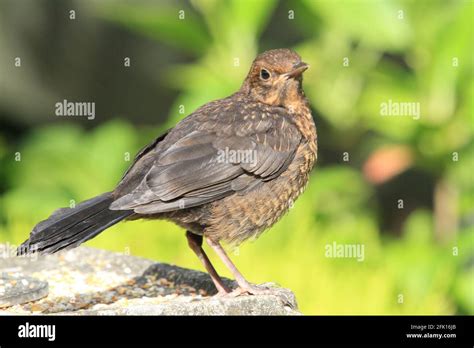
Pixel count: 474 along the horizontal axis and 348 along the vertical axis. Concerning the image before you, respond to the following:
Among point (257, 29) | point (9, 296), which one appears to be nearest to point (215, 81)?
point (257, 29)

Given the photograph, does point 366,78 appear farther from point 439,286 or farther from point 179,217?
point 179,217

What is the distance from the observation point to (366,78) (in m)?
8.18

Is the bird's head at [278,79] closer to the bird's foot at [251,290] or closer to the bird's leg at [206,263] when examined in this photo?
the bird's leg at [206,263]

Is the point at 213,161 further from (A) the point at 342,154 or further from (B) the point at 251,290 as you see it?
(A) the point at 342,154

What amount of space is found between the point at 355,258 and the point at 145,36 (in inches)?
143

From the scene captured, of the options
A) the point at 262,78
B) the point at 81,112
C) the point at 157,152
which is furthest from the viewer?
the point at 81,112

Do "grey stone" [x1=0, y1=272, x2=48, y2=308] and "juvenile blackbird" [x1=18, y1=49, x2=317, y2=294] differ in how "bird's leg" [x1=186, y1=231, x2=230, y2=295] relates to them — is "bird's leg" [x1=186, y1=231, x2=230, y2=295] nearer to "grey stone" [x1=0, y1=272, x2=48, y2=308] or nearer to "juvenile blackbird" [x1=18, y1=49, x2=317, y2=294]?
"juvenile blackbird" [x1=18, y1=49, x2=317, y2=294]

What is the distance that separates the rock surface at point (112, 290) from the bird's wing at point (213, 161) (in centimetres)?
54

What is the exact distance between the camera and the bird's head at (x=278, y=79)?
19.0 feet

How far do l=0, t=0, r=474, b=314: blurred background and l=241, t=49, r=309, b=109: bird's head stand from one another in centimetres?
166

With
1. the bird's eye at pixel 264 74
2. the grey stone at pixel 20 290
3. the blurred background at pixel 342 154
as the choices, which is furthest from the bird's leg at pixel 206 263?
the blurred background at pixel 342 154

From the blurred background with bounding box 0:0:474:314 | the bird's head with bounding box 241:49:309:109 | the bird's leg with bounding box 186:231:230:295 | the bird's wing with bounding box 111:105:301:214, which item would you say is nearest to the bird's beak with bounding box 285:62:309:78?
the bird's head with bounding box 241:49:309:109

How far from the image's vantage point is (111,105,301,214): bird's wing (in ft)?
16.9

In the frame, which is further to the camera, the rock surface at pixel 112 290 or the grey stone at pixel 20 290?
the grey stone at pixel 20 290
